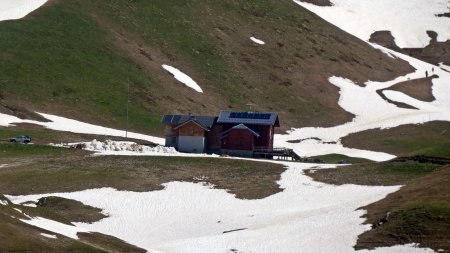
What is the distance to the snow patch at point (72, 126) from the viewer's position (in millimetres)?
106562

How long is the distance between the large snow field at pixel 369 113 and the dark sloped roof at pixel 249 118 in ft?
41.7

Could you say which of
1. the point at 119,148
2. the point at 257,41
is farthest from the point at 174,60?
the point at 119,148

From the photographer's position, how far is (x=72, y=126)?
10875cm

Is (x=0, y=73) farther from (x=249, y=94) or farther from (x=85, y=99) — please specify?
(x=249, y=94)

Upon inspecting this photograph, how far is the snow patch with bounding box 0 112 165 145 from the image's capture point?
10656 centimetres

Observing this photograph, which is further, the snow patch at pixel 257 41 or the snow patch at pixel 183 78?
the snow patch at pixel 257 41

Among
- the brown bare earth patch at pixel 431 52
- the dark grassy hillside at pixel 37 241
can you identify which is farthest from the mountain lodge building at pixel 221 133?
the brown bare earth patch at pixel 431 52

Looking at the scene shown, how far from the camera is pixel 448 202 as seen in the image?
58.2 meters

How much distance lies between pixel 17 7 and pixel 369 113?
54392 millimetres

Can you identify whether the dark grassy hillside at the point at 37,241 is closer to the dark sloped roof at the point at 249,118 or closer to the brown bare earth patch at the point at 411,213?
the brown bare earth patch at the point at 411,213

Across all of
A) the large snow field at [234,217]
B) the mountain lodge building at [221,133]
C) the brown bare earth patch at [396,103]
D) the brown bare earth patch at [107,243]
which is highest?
the brown bare earth patch at [396,103]

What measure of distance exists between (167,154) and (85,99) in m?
28.1

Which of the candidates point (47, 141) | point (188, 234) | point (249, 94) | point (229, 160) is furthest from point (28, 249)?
point (249, 94)

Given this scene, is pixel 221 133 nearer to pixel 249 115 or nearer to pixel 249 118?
pixel 249 118
